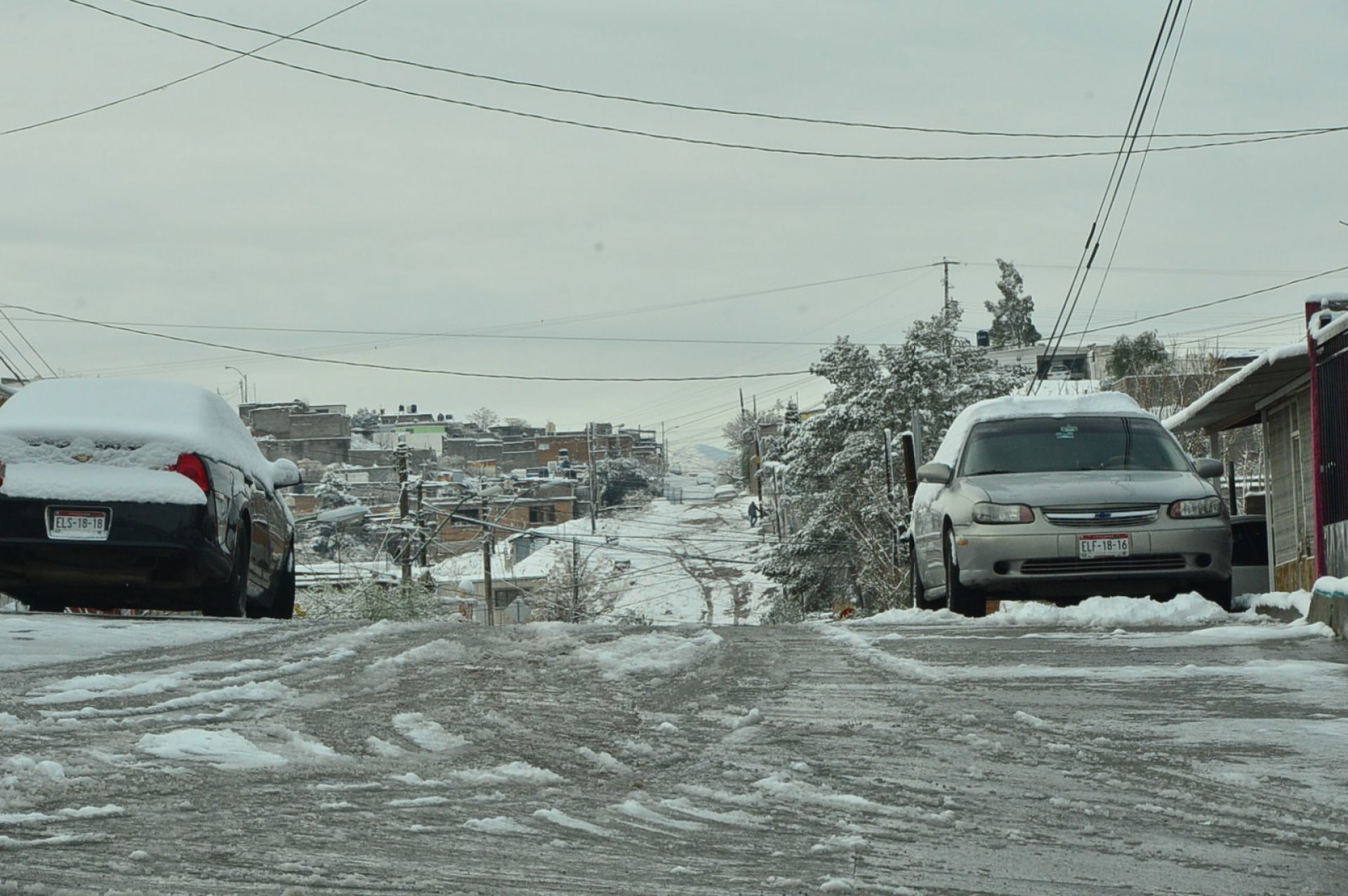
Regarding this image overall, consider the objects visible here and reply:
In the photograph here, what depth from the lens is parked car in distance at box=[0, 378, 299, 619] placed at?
10742 mm

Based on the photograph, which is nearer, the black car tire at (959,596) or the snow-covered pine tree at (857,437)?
the black car tire at (959,596)

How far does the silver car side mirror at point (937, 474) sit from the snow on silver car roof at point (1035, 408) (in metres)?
0.24

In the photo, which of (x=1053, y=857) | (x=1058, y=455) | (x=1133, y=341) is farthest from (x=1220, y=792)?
(x=1133, y=341)

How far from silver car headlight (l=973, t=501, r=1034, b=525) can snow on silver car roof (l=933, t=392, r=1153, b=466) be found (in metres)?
1.32

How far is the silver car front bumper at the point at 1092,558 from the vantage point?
11695 mm

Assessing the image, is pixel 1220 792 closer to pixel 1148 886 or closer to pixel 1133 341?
pixel 1148 886

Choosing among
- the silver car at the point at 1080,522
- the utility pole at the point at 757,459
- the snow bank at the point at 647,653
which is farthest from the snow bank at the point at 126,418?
the utility pole at the point at 757,459

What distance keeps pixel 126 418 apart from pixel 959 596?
19.9 ft

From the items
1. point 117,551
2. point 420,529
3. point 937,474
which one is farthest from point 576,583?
point 117,551

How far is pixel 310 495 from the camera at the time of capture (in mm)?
80938

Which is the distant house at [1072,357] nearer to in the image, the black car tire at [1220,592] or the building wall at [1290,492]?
the building wall at [1290,492]

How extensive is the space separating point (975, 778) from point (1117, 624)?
18.0ft

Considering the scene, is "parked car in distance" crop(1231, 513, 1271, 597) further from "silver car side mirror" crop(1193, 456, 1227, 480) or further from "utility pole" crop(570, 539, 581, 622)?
"utility pole" crop(570, 539, 581, 622)

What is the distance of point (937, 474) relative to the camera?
12.9 meters
